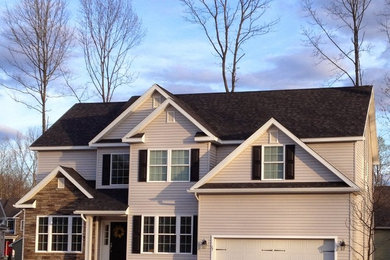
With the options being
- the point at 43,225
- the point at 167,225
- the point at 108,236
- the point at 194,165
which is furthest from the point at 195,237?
the point at 43,225

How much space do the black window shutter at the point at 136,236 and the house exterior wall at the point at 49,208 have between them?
2.74 meters

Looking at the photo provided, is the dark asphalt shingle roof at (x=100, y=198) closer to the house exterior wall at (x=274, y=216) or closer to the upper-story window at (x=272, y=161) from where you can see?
the house exterior wall at (x=274, y=216)

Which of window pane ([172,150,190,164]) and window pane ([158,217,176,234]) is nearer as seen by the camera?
window pane ([158,217,176,234])

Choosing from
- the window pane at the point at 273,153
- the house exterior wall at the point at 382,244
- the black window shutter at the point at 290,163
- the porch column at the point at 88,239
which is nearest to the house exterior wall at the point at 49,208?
the porch column at the point at 88,239

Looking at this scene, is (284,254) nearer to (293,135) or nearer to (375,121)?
(293,135)

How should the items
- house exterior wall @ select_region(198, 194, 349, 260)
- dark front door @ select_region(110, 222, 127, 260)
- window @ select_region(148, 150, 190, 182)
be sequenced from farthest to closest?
1. dark front door @ select_region(110, 222, 127, 260)
2. window @ select_region(148, 150, 190, 182)
3. house exterior wall @ select_region(198, 194, 349, 260)

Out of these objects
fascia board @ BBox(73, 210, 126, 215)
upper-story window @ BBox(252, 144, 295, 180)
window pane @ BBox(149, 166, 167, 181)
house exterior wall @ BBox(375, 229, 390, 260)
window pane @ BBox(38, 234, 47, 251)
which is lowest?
house exterior wall @ BBox(375, 229, 390, 260)

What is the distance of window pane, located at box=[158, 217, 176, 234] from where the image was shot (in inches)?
1121

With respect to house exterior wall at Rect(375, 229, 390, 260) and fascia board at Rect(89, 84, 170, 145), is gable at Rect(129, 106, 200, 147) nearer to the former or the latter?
fascia board at Rect(89, 84, 170, 145)

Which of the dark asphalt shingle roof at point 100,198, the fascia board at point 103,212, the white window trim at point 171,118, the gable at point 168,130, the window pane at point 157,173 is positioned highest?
the white window trim at point 171,118

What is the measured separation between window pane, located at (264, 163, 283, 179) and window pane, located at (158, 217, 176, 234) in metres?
4.45

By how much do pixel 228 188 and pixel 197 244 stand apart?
8.91 feet

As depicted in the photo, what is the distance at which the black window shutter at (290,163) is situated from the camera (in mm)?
26766

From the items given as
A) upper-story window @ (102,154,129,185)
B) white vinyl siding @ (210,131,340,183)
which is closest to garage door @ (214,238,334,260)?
white vinyl siding @ (210,131,340,183)
